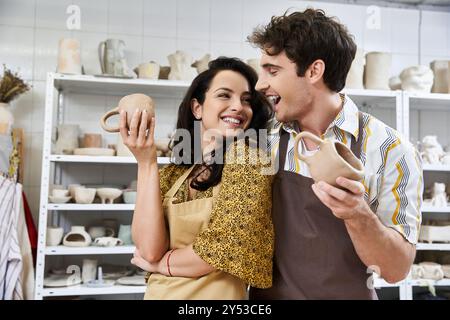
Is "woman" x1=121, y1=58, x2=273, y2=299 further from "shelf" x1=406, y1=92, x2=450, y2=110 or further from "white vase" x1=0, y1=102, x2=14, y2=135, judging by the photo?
"shelf" x1=406, y1=92, x2=450, y2=110

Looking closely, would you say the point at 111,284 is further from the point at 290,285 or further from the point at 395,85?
the point at 395,85

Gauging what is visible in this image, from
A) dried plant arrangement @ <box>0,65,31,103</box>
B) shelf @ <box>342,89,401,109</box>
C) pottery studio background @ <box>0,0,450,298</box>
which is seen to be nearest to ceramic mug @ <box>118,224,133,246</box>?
pottery studio background @ <box>0,0,450,298</box>

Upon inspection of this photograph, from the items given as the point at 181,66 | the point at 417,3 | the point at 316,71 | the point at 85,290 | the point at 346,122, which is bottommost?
the point at 85,290

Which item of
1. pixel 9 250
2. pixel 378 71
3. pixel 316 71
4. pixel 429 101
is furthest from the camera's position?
pixel 429 101

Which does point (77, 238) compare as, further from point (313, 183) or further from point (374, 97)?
point (374, 97)

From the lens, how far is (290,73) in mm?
852

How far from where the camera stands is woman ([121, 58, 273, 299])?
2.47 ft

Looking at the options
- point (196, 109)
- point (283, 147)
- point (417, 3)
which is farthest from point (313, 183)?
point (417, 3)

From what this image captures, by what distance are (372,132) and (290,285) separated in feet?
1.08

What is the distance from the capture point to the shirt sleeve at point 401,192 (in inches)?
30.6

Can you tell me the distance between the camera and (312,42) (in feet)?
2.77

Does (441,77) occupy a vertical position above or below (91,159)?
above

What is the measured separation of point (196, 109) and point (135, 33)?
1.54 meters

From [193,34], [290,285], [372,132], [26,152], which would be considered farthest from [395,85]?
[26,152]
